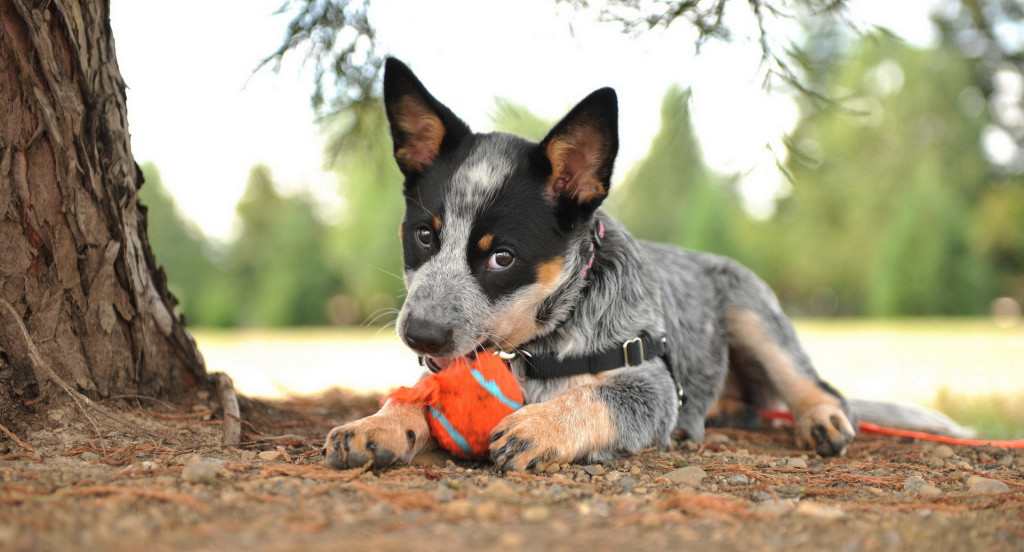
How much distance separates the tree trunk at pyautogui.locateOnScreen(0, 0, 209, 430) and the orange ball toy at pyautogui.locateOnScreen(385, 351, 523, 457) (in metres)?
1.25

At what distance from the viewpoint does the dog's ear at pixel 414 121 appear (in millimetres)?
3406

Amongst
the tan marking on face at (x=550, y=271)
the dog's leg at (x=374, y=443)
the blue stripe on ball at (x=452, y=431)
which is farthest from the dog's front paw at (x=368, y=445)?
the tan marking on face at (x=550, y=271)

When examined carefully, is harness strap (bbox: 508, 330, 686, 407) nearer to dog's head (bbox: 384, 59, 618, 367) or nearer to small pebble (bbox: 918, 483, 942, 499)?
dog's head (bbox: 384, 59, 618, 367)

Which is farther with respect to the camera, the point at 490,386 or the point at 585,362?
the point at 585,362

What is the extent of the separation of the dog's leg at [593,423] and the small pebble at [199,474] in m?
0.97

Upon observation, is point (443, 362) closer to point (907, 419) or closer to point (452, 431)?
point (452, 431)

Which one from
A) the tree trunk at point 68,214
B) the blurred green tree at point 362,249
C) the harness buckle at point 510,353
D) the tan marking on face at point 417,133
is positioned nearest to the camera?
the tree trunk at point 68,214

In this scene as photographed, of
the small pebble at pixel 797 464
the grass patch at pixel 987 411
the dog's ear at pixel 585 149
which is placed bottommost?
the grass patch at pixel 987 411

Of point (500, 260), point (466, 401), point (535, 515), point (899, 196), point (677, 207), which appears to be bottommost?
point (535, 515)

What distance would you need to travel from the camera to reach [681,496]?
92.7 inches

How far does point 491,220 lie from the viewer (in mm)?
3203

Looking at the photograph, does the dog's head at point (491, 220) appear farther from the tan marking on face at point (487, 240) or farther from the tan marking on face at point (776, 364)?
the tan marking on face at point (776, 364)

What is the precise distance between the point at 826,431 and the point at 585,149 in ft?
6.19

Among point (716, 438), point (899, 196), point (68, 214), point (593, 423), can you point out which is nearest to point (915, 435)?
point (716, 438)
